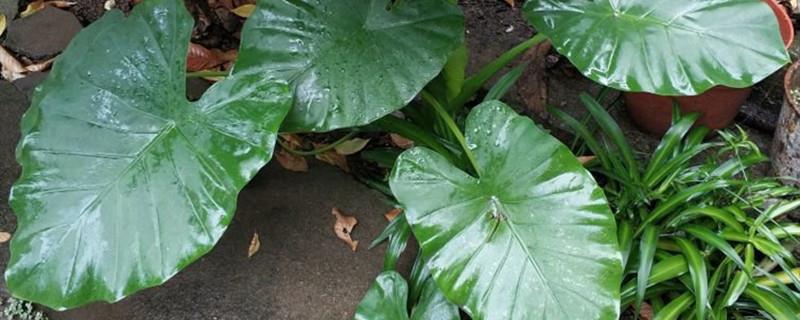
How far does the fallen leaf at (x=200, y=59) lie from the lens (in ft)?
7.82

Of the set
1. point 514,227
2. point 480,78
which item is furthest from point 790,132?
point 514,227

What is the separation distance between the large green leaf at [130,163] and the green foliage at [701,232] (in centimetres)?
90

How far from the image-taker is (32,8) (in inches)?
101

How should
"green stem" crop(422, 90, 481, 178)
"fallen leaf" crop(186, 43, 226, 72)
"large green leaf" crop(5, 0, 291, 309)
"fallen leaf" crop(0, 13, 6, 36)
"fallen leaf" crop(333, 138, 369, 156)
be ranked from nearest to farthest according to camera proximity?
"large green leaf" crop(5, 0, 291, 309)
"green stem" crop(422, 90, 481, 178)
"fallen leaf" crop(333, 138, 369, 156)
"fallen leaf" crop(186, 43, 226, 72)
"fallen leaf" crop(0, 13, 6, 36)

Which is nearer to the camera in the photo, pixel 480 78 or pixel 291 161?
pixel 480 78

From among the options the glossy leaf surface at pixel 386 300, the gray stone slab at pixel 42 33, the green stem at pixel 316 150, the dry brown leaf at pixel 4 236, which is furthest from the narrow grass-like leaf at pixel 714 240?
the gray stone slab at pixel 42 33

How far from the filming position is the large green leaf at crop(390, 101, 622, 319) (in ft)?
4.65

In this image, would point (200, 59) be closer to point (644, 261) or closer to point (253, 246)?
point (253, 246)

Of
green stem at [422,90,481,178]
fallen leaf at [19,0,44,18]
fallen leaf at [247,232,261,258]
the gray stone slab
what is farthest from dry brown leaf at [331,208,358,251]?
fallen leaf at [19,0,44,18]

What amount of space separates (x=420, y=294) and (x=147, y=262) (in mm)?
666

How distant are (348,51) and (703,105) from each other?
3.51 ft

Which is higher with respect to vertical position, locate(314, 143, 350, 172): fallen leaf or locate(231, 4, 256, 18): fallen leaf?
locate(231, 4, 256, 18): fallen leaf

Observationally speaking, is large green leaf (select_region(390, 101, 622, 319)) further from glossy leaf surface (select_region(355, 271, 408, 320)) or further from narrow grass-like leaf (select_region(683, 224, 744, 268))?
narrow grass-like leaf (select_region(683, 224, 744, 268))

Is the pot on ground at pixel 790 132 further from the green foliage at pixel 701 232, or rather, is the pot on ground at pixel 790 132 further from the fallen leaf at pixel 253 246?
the fallen leaf at pixel 253 246
